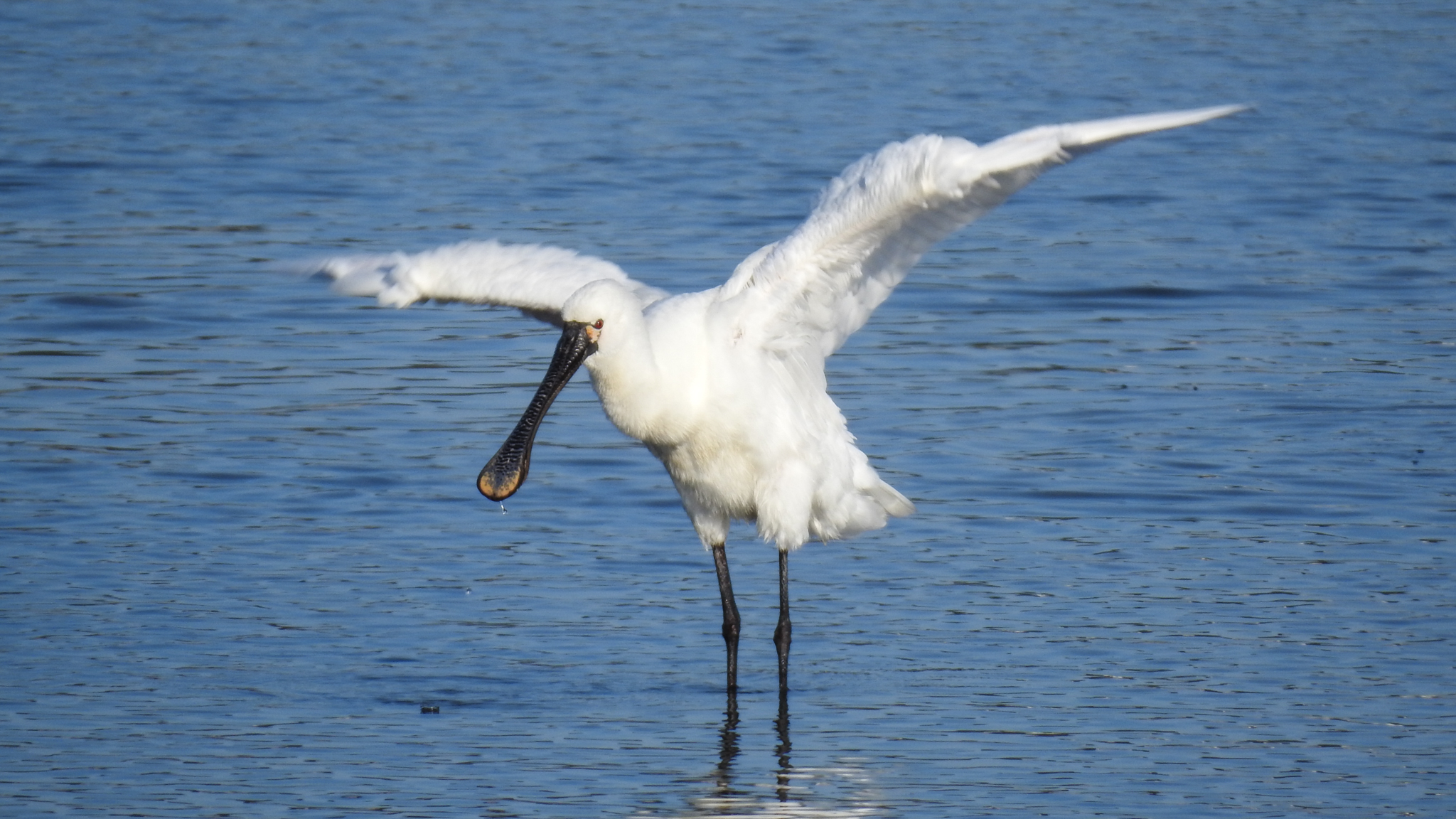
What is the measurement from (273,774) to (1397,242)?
10.2m

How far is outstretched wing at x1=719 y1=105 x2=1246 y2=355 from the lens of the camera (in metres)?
7.29

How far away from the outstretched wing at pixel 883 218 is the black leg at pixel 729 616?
2.86ft

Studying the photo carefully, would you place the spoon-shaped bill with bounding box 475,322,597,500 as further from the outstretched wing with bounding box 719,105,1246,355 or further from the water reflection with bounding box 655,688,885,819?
the water reflection with bounding box 655,688,885,819

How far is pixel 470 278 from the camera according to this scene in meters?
8.40

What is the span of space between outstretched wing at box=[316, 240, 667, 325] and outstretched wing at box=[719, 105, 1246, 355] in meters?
0.59

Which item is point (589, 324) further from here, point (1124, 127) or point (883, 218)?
Result: point (1124, 127)

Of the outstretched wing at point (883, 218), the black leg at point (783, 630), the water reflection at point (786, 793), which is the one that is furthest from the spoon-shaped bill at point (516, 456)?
the water reflection at point (786, 793)

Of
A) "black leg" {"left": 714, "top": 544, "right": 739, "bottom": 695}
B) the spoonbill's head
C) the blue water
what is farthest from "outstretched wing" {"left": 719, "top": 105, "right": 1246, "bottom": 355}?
the blue water

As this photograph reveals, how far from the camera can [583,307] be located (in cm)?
773

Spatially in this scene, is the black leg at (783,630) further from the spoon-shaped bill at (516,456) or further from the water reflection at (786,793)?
the spoon-shaped bill at (516,456)

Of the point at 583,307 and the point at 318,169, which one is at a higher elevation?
the point at 583,307

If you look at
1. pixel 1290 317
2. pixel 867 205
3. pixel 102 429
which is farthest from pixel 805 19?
pixel 867 205

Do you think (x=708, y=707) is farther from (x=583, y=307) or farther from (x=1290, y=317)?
(x=1290, y=317)

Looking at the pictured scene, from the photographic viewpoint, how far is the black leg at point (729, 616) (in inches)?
319
